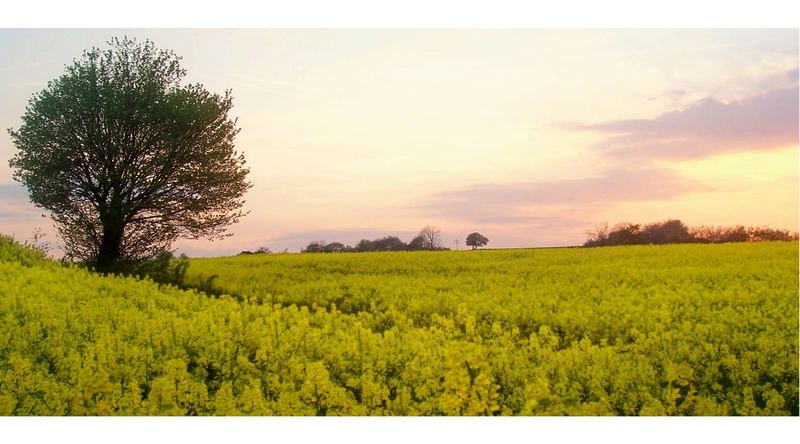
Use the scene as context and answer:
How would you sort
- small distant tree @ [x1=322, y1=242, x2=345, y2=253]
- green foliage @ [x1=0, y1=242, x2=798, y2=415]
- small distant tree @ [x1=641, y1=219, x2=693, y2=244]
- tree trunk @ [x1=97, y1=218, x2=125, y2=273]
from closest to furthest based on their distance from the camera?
green foliage @ [x1=0, y1=242, x2=798, y2=415]
small distant tree @ [x1=641, y1=219, x2=693, y2=244]
tree trunk @ [x1=97, y1=218, x2=125, y2=273]
small distant tree @ [x1=322, y1=242, x2=345, y2=253]

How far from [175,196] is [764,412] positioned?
16.5 m

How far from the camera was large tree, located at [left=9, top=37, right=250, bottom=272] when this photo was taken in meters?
18.6

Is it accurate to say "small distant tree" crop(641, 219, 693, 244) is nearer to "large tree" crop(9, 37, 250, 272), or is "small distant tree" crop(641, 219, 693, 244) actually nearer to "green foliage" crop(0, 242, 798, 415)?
"green foliage" crop(0, 242, 798, 415)

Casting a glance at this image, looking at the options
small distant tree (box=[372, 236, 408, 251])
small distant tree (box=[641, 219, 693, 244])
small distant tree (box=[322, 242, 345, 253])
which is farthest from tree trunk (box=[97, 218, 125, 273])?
small distant tree (box=[641, 219, 693, 244])

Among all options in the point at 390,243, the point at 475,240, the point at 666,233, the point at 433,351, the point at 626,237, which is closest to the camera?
the point at 433,351

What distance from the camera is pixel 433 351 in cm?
805

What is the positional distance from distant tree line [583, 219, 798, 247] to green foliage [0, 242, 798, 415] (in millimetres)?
823

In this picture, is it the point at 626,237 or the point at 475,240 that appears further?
the point at 626,237

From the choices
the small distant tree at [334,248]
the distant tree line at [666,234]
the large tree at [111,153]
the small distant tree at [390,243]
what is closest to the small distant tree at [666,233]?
the distant tree line at [666,234]

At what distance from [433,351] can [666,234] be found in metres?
10.9

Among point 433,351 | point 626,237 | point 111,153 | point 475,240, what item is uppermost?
point 111,153

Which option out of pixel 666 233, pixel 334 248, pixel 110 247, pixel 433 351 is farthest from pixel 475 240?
pixel 110 247

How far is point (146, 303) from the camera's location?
12.7m

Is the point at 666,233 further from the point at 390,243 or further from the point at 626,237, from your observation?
the point at 390,243
